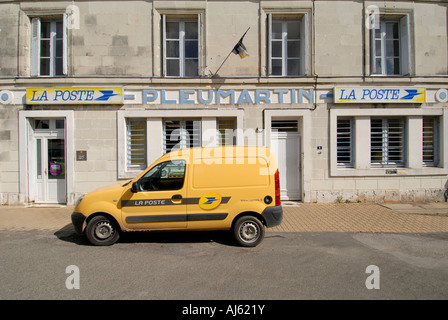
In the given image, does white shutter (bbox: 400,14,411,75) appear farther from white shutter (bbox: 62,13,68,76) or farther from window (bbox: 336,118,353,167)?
white shutter (bbox: 62,13,68,76)

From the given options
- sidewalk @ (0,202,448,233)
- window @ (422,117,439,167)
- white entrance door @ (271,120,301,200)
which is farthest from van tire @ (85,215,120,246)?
window @ (422,117,439,167)

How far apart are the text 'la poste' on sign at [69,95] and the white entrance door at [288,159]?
212 inches

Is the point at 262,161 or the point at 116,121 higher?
the point at 116,121

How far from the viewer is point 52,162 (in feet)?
30.1

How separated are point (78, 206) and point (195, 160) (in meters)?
2.41

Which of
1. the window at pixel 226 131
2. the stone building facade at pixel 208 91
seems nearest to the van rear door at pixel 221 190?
the stone building facade at pixel 208 91

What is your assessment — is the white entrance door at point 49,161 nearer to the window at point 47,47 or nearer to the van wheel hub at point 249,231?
the window at point 47,47

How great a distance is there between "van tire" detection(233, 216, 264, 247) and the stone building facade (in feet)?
13.9

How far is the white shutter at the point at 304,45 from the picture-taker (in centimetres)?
904

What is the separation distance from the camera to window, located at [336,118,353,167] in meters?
9.36

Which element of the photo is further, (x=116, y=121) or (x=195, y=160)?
(x=116, y=121)
